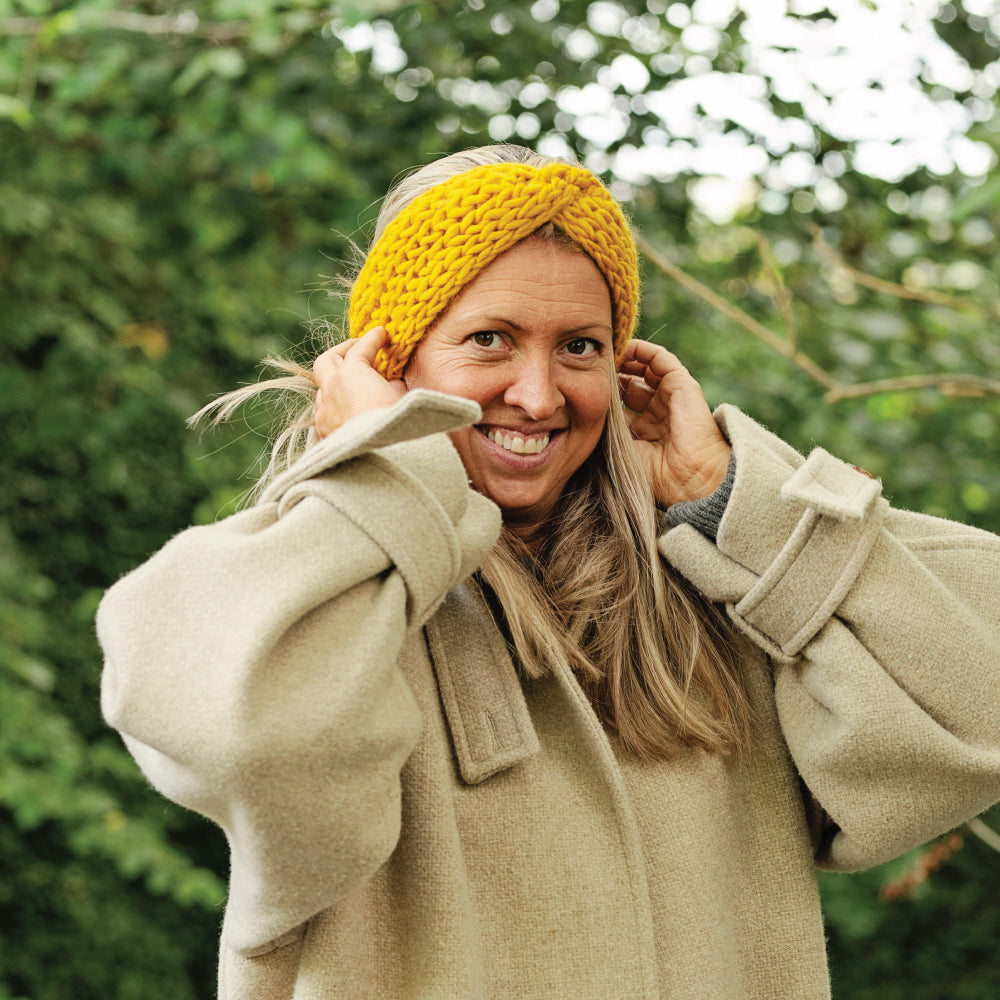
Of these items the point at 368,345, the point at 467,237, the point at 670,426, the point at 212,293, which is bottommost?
the point at 212,293

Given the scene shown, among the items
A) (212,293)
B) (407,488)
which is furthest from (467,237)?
(212,293)

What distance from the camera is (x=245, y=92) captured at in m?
2.90

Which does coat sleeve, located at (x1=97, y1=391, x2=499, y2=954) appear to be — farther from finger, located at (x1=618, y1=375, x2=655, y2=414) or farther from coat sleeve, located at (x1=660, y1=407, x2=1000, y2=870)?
finger, located at (x1=618, y1=375, x2=655, y2=414)

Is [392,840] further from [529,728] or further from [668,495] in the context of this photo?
[668,495]

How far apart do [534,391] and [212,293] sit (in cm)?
295

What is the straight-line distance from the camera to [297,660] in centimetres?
117

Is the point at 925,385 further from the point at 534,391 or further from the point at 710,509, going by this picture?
the point at 534,391

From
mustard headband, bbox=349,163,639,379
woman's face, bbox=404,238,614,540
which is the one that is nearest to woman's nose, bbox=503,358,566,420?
woman's face, bbox=404,238,614,540

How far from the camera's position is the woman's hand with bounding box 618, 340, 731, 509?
170cm

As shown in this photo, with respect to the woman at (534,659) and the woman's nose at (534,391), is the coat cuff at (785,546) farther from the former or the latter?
the woman's nose at (534,391)

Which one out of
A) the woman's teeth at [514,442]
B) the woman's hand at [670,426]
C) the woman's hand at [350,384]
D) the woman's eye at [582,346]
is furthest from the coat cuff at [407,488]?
the woman's hand at [670,426]

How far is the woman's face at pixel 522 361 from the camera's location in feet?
5.00

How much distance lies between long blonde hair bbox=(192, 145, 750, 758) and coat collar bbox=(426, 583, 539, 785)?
0.04 meters

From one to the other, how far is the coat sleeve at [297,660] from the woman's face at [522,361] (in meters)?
0.26
